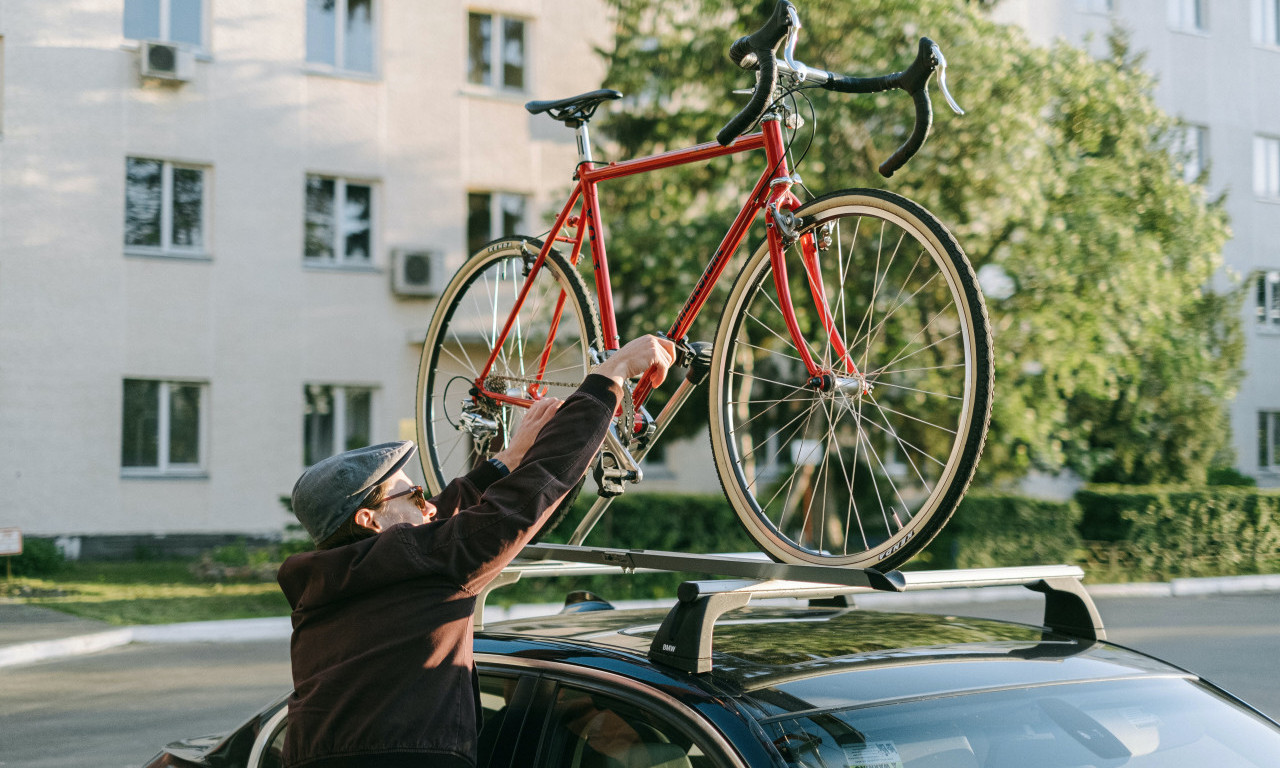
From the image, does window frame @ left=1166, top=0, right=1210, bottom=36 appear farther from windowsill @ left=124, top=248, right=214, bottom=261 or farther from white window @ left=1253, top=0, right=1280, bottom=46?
windowsill @ left=124, top=248, right=214, bottom=261

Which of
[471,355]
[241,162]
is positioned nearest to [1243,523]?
[241,162]

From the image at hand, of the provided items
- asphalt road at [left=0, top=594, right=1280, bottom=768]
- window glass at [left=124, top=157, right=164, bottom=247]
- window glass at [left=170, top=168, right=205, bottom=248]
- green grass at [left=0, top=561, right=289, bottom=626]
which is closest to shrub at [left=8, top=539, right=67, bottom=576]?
green grass at [left=0, top=561, right=289, bottom=626]

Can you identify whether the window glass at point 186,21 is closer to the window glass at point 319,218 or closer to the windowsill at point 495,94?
the window glass at point 319,218

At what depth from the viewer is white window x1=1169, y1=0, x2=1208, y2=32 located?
2823cm

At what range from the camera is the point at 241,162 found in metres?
19.6

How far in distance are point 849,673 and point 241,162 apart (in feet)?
61.8

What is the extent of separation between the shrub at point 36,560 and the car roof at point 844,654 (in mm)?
16001

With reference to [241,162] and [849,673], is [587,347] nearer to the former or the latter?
[849,673]

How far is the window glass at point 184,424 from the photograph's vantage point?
63.4 ft

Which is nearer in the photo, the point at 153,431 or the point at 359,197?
the point at 153,431

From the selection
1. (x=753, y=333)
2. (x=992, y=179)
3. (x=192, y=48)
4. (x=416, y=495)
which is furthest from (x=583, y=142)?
(x=192, y=48)

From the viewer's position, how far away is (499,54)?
2180cm

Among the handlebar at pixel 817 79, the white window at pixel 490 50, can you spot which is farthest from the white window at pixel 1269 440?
the handlebar at pixel 817 79

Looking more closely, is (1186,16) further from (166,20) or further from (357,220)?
(166,20)
